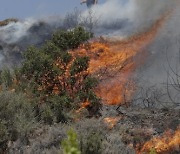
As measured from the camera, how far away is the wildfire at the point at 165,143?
1186 centimetres

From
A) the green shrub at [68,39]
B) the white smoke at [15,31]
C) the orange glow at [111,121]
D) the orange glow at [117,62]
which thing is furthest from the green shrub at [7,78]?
the white smoke at [15,31]

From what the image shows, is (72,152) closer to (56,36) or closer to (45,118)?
(45,118)

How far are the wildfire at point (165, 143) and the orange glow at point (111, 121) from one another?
1.39 m

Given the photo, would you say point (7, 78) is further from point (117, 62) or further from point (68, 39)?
point (117, 62)

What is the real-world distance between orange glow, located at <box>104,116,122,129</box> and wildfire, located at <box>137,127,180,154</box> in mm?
1387

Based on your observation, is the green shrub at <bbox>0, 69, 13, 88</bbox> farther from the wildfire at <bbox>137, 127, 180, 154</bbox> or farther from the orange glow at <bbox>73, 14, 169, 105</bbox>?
the wildfire at <bbox>137, 127, 180, 154</bbox>

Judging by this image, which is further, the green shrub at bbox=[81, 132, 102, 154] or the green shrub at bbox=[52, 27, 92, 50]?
the green shrub at bbox=[52, 27, 92, 50]

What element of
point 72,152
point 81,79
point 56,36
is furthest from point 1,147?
point 72,152

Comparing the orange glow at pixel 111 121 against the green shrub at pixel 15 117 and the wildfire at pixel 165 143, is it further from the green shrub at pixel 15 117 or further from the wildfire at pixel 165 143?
the green shrub at pixel 15 117

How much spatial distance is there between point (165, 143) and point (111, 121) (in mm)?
2472

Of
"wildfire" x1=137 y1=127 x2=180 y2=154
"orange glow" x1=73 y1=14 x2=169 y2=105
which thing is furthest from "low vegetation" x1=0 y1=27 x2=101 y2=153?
"wildfire" x1=137 y1=127 x2=180 y2=154

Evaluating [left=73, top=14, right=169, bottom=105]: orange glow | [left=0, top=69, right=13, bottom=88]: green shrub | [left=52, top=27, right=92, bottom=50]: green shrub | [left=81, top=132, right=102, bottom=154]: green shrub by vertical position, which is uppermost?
[left=52, top=27, right=92, bottom=50]: green shrub

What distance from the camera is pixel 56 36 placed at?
18.7 metres

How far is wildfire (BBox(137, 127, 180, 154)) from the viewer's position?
11859 millimetres
